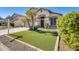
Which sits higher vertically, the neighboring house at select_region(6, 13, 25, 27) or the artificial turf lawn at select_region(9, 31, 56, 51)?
the neighboring house at select_region(6, 13, 25, 27)

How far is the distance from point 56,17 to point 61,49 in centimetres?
56

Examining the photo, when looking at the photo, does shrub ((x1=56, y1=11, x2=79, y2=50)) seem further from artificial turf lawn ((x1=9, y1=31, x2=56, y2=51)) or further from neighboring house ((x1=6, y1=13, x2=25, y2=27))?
neighboring house ((x1=6, y1=13, x2=25, y2=27))

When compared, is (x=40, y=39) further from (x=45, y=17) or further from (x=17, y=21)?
(x=17, y=21)

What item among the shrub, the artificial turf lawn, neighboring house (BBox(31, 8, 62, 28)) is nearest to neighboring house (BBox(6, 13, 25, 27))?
the artificial turf lawn

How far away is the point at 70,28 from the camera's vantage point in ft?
12.0

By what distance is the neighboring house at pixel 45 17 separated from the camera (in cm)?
374

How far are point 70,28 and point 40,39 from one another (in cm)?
55

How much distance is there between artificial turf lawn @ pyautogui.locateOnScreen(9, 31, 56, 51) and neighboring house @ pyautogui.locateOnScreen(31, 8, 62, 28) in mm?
175

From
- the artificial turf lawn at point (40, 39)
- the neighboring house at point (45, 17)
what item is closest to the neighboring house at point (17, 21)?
the artificial turf lawn at point (40, 39)

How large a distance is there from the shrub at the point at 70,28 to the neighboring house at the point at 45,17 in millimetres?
96

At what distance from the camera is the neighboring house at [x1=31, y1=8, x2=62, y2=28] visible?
3.74m
